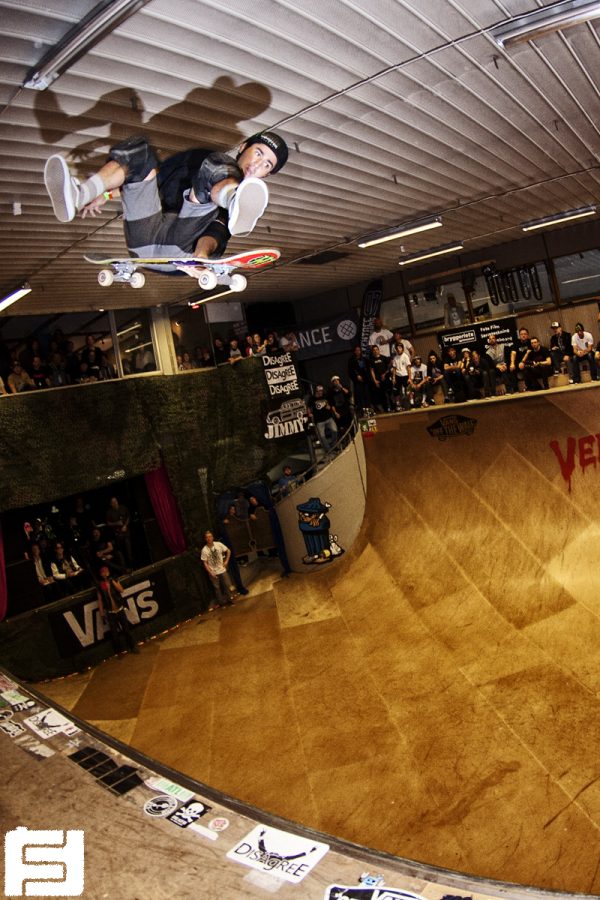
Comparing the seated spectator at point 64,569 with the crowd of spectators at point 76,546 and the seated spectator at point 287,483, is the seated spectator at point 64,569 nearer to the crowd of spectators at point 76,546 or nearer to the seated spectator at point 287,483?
the crowd of spectators at point 76,546

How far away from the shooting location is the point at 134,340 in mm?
13203

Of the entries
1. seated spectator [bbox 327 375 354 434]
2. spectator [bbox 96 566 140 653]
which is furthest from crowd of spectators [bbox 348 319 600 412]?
spectator [bbox 96 566 140 653]

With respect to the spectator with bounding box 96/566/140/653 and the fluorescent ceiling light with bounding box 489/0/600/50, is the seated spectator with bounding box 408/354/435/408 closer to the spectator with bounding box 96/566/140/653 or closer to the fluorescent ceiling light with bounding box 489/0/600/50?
the spectator with bounding box 96/566/140/653

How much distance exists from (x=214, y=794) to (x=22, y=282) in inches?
298

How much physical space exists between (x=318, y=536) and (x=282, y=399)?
340 cm

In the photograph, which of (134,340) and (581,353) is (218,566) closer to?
(134,340)

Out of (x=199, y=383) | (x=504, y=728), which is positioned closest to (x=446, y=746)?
(x=504, y=728)

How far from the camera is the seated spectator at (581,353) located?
40.7ft

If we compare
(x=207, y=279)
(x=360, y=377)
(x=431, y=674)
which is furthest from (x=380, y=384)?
(x=207, y=279)

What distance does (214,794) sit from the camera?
3.27 m

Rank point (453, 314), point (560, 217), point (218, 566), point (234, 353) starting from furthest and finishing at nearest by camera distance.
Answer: point (453, 314)
point (234, 353)
point (560, 217)
point (218, 566)

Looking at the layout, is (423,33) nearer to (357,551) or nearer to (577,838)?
(577,838)

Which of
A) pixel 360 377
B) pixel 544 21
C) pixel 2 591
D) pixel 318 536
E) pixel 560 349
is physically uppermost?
pixel 544 21

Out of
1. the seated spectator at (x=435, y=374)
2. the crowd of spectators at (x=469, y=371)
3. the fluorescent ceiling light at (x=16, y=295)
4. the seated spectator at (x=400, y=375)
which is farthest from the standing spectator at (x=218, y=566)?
the seated spectator at (x=435, y=374)
